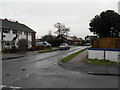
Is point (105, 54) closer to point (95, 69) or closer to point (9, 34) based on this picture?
point (95, 69)

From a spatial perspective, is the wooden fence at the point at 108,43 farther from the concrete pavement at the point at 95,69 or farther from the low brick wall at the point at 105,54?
the concrete pavement at the point at 95,69

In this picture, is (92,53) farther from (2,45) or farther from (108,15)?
(2,45)

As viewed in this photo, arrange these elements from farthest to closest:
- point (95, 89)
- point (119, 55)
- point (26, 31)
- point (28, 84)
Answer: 1. point (26, 31)
2. point (119, 55)
3. point (28, 84)
4. point (95, 89)

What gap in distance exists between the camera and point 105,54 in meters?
15.3

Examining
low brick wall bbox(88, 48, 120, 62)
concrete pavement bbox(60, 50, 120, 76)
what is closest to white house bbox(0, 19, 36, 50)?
low brick wall bbox(88, 48, 120, 62)

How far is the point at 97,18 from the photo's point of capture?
104ft

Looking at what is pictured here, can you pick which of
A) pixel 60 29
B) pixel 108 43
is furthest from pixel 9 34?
pixel 60 29

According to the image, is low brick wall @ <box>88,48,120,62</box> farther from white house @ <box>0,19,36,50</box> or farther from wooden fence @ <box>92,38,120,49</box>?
white house @ <box>0,19,36,50</box>

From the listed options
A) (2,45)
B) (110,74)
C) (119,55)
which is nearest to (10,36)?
(2,45)

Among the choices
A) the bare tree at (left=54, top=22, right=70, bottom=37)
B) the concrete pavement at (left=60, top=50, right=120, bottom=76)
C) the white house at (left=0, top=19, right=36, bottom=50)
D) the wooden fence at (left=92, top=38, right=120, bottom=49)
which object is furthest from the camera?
the bare tree at (left=54, top=22, right=70, bottom=37)

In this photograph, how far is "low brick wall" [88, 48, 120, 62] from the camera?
14.4 metres

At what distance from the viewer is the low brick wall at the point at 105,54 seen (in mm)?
14386

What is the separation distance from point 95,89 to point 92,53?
10112 millimetres

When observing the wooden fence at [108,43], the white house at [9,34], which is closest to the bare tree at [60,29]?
the white house at [9,34]
